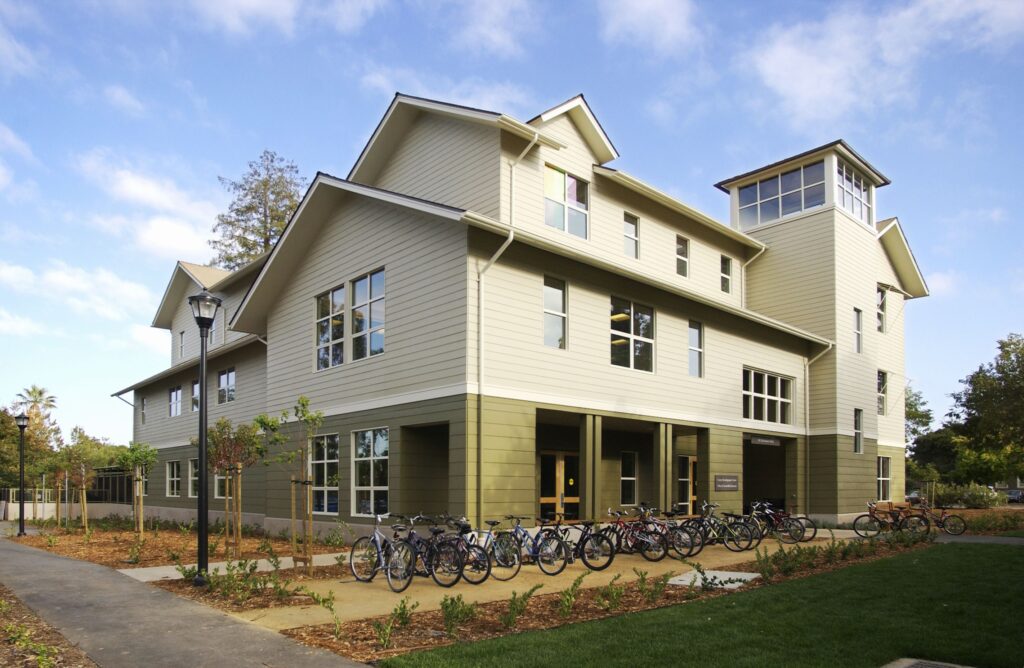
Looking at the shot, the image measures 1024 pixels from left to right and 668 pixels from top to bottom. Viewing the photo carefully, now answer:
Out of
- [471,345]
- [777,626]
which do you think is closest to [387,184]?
[471,345]

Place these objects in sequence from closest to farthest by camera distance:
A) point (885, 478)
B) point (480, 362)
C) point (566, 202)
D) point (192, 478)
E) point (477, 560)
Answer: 1. point (477, 560)
2. point (480, 362)
3. point (566, 202)
4. point (885, 478)
5. point (192, 478)

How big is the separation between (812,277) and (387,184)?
13.6m

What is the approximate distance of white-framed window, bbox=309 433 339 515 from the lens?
62.6ft

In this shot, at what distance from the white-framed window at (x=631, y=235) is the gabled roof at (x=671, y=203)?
0.68 m

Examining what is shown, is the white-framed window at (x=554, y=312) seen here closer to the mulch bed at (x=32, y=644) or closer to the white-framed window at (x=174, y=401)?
the mulch bed at (x=32, y=644)

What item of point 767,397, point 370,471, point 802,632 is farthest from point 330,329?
point 802,632

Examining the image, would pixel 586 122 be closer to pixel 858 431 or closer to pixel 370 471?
pixel 370 471

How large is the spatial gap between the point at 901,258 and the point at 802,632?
83.8ft

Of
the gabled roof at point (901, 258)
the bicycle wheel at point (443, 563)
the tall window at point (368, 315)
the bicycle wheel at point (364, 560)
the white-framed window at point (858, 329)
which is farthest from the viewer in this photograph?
the gabled roof at point (901, 258)

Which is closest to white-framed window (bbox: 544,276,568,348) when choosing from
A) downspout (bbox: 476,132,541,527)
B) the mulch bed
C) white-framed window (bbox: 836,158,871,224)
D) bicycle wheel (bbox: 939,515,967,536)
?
downspout (bbox: 476,132,541,527)

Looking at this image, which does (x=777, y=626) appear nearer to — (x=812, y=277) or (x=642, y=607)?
(x=642, y=607)

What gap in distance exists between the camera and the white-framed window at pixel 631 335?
18203 mm

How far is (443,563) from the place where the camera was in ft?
38.3

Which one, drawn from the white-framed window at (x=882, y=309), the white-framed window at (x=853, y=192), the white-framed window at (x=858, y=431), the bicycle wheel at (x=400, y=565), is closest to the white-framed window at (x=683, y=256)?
the white-framed window at (x=853, y=192)
